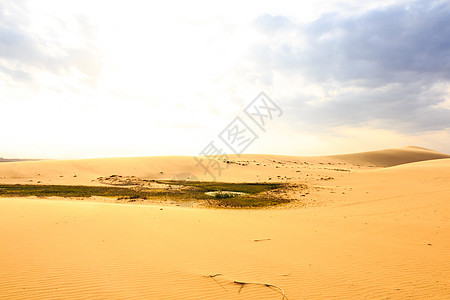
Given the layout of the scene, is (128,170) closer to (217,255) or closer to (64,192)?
(64,192)

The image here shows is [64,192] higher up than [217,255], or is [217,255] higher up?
[64,192]

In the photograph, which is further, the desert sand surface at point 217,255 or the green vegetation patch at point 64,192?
the green vegetation patch at point 64,192

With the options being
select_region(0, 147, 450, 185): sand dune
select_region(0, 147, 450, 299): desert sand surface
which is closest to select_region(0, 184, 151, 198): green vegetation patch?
select_region(0, 147, 450, 185): sand dune

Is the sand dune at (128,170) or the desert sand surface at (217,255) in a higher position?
the sand dune at (128,170)

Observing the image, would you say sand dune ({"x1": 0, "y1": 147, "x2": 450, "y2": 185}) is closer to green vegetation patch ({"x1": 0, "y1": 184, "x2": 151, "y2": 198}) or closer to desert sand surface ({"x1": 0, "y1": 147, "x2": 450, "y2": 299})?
green vegetation patch ({"x1": 0, "y1": 184, "x2": 151, "y2": 198})

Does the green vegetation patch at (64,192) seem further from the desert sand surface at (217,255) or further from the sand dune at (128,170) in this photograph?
the desert sand surface at (217,255)

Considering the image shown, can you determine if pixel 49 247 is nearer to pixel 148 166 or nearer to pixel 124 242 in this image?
pixel 124 242

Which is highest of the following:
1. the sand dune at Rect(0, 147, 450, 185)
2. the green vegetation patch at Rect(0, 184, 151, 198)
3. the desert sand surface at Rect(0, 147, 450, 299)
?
the sand dune at Rect(0, 147, 450, 185)

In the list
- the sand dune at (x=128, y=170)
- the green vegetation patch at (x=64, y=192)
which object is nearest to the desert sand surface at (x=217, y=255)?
the green vegetation patch at (x=64, y=192)

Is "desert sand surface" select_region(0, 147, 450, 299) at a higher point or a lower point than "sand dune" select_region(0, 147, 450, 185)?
lower

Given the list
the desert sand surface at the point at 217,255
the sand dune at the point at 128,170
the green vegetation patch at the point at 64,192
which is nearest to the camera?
the desert sand surface at the point at 217,255

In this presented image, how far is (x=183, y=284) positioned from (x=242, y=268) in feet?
4.80

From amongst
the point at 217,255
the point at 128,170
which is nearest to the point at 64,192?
the point at 217,255

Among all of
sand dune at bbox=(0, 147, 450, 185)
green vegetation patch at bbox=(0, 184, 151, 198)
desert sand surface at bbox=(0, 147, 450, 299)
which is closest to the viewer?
desert sand surface at bbox=(0, 147, 450, 299)
